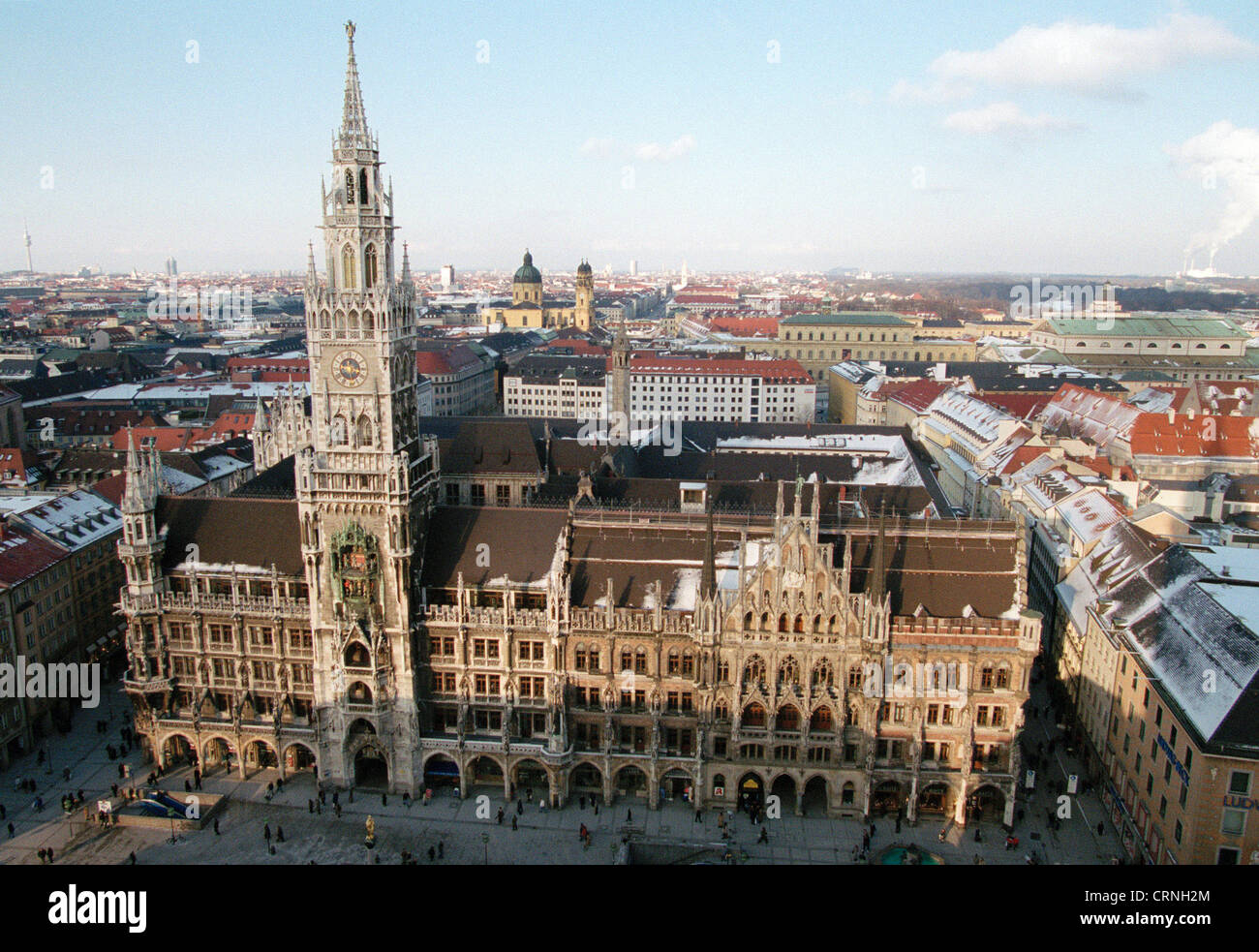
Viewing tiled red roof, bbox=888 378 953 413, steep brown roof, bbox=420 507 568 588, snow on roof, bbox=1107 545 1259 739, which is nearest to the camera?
snow on roof, bbox=1107 545 1259 739

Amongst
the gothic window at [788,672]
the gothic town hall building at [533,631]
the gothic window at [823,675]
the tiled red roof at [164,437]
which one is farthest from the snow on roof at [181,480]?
the gothic window at [823,675]

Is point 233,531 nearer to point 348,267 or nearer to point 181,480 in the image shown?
point 348,267

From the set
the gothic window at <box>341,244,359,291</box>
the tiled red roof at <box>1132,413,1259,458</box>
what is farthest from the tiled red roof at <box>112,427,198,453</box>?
the tiled red roof at <box>1132,413,1259,458</box>

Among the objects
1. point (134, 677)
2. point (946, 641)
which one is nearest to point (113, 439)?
point (134, 677)

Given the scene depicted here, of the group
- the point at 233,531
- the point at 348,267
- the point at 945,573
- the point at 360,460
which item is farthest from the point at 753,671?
the point at 233,531

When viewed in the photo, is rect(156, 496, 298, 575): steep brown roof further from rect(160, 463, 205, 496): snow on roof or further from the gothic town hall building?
rect(160, 463, 205, 496): snow on roof

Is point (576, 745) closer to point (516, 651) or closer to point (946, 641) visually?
point (516, 651)
